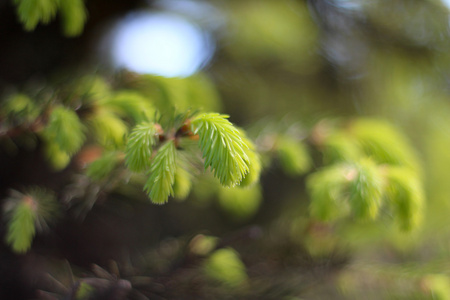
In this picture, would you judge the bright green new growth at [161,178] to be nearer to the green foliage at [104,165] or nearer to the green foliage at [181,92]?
the green foliage at [104,165]

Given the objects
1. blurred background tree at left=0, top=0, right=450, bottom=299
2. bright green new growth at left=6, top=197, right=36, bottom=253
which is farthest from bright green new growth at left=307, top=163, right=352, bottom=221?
bright green new growth at left=6, top=197, right=36, bottom=253

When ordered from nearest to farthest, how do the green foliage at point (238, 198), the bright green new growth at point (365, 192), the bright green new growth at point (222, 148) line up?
the bright green new growth at point (222, 148) → the bright green new growth at point (365, 192) → the green foliage at point (238, 198)

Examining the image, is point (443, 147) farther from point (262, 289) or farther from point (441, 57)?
point (262, 289)

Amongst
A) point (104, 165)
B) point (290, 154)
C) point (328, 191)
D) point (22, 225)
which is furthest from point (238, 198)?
point (22, 225)

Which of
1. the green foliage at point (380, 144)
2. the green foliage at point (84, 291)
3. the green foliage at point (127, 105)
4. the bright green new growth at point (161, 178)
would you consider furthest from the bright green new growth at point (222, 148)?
the green foliage at point (380, 144)

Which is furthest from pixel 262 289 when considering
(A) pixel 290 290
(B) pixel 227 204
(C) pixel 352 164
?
(C) pixel 352 164

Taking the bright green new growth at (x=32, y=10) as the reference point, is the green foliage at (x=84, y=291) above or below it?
below

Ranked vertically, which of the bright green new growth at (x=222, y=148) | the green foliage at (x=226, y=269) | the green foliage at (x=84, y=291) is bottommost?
the green foliage at (x=226, y=269)
